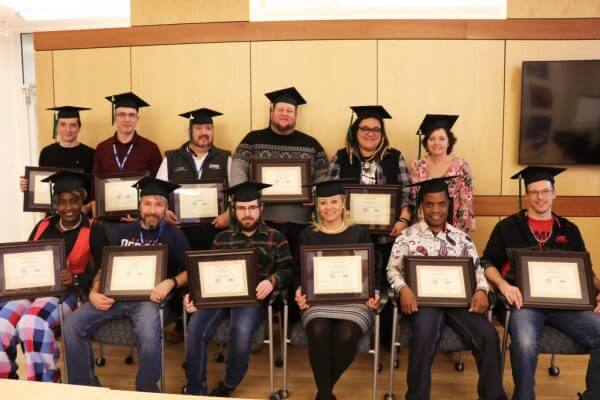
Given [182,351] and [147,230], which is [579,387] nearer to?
[182,351]

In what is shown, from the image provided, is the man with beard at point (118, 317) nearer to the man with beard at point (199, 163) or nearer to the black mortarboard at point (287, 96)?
the man with beard at point (199, 163)

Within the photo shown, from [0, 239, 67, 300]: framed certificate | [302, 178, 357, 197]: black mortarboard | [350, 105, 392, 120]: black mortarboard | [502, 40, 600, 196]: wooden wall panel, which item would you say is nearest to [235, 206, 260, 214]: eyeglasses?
[302, 178, 357, 197]: black mortarboard

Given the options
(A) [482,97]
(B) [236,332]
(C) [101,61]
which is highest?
(C) [101,61]

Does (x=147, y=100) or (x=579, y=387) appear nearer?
(x=579, y=387)

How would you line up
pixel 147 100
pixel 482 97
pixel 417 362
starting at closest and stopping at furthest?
pixel 417 362, pixel 482 97, pixel 147 100

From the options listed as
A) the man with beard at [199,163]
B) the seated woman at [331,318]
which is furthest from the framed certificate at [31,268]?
the seated woman at [331,318]

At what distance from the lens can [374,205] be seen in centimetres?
364

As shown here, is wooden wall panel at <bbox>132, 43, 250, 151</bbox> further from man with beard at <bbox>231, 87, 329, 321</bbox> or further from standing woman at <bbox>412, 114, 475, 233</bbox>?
standing woman at <bbox>412, 114, 475, 233</bbox>

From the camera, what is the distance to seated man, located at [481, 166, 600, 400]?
282 centimetres

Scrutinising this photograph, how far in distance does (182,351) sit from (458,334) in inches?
89.8

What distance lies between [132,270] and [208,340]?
686 mm

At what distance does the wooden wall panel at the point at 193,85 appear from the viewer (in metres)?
4.68

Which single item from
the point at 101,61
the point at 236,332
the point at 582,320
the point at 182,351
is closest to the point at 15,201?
the point at 101,61

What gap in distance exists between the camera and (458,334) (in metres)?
2.96
